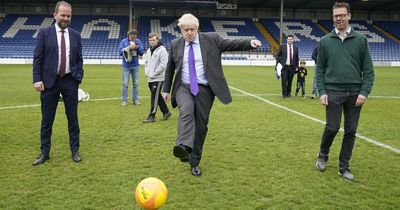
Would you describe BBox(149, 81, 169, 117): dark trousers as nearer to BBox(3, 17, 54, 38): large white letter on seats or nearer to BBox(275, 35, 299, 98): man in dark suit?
BBox(275, 35, 299, 98): man in dark suit

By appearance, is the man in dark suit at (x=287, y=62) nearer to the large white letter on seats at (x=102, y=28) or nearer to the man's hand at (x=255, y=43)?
the man's hand at (x=255, y=43)

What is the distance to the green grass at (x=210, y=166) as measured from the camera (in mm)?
4203

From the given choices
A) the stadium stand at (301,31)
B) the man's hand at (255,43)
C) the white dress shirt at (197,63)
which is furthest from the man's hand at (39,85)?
the stadium stand at (301,31)

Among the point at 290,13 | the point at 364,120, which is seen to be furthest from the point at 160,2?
the point at 364,120

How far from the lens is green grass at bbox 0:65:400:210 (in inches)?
165

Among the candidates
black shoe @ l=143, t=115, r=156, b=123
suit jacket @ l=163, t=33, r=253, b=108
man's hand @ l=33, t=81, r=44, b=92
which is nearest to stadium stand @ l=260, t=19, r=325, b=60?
black shoe @ l=143, t=115, r=156, b=123

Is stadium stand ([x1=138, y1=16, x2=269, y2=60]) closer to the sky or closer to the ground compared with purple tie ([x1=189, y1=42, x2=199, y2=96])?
closer to the sky

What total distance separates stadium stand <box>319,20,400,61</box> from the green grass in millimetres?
33409

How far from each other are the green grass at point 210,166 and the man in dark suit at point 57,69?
0.48m

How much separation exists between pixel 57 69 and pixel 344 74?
3.63 meters

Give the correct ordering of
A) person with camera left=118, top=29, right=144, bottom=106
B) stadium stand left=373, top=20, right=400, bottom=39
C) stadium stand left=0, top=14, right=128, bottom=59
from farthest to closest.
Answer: stadium stand left=373, top=20, right=400, bottom=39
stadium stand left=0, top=14, right=128, bottom=59
person with camera left=118, top=29, right=144, bottom=106

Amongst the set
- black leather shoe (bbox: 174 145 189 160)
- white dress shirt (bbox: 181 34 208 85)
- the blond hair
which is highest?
the blond hair

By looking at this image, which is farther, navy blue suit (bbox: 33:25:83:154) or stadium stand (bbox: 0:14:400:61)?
stadium stand (bbox: 0:14:400:61)

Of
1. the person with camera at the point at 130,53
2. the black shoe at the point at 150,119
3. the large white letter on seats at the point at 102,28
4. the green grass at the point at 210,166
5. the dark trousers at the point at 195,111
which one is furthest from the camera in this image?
the large white letter on seats at the point at 102,28
